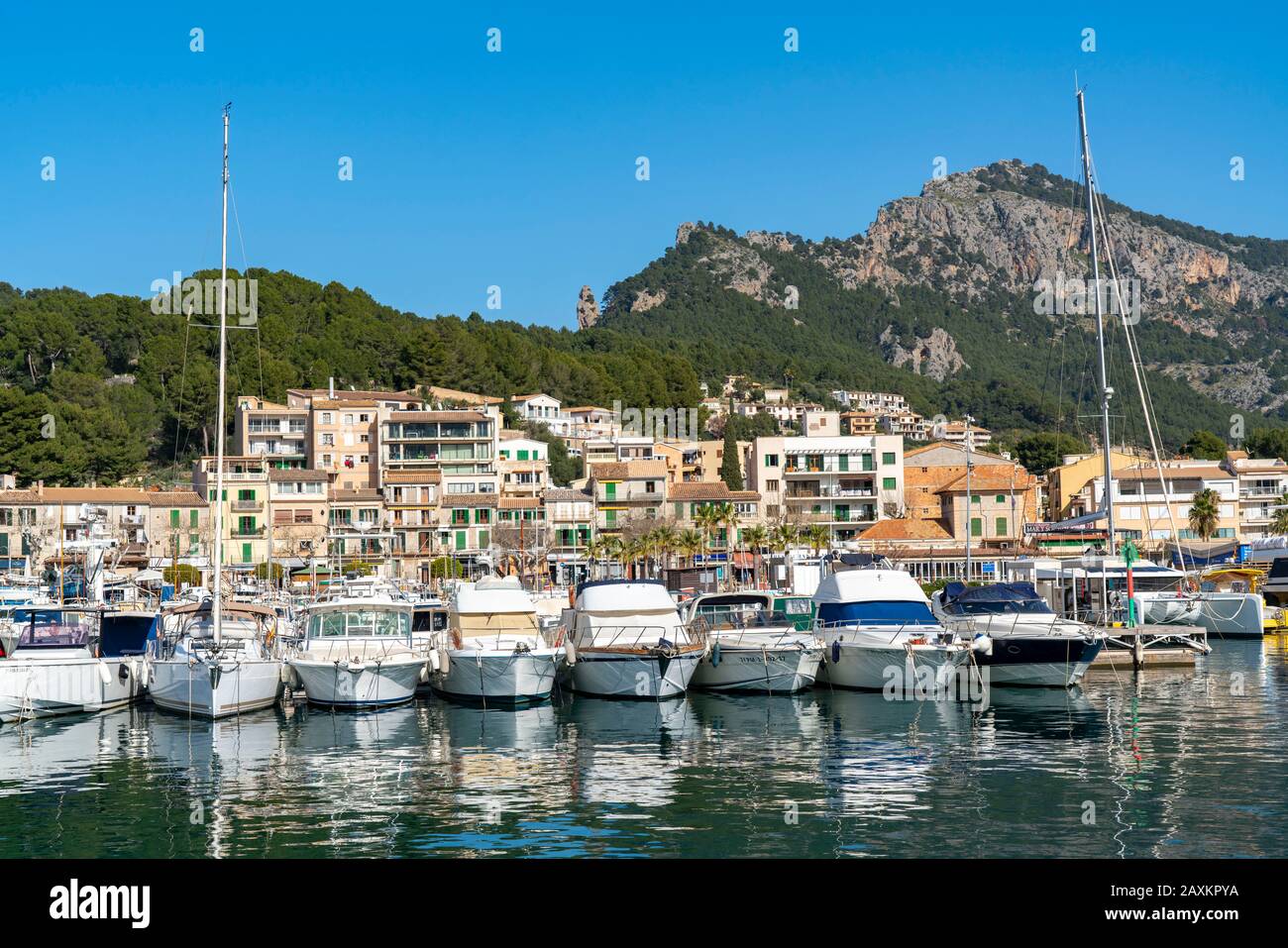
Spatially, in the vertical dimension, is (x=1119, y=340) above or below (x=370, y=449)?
above

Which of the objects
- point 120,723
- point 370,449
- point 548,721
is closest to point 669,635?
point 548,721

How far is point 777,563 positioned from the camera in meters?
72.6

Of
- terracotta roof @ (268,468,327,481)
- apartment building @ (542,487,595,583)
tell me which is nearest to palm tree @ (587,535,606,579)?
apartment building @ (542,487,595,583)

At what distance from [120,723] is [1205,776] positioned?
958 inches

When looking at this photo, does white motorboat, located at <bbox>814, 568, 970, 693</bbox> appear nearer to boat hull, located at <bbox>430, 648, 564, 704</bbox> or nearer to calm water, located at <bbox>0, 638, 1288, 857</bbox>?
calm water, located at <bbox>0, 638, 1288, 857</bbox>

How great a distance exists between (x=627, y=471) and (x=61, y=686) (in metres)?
68.6

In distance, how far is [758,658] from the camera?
116 feet

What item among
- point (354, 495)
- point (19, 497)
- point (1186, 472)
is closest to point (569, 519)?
point (354, 495)

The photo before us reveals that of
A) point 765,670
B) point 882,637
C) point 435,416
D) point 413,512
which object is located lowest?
point 765,670

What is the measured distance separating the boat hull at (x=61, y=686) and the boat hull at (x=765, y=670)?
1584 centimetres

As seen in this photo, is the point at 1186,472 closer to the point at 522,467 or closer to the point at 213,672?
the point at 522,467

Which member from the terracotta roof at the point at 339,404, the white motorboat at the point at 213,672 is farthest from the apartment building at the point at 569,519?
the white motorboat at the point at 213,672

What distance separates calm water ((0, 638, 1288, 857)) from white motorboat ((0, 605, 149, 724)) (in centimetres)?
82
